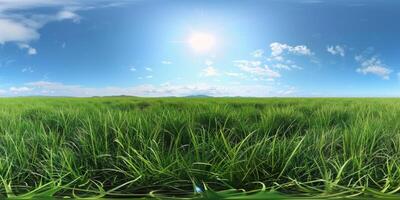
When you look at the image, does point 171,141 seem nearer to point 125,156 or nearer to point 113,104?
point 125,156

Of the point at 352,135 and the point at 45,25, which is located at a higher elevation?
the point at 45,25

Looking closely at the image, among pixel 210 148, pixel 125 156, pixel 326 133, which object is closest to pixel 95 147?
pixel 125 156

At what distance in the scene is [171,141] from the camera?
42.8 inches

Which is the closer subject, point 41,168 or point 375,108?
point 41,168

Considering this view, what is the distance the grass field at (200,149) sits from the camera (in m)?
1.04

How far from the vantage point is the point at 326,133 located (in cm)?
112

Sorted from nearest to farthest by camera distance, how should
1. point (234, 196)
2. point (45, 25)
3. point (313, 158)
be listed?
point (234, 196), point (313, 158), point (45, 25)

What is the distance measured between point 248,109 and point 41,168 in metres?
0.45

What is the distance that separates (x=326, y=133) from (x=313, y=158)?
0.07 meters

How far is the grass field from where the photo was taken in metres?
1.04

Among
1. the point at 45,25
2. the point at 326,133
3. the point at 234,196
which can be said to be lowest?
the point at 234,196

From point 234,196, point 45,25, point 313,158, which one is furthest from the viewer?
point 45,25

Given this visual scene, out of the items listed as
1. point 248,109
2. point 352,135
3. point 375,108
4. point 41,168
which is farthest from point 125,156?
point 375,108

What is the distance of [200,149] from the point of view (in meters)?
1.09
